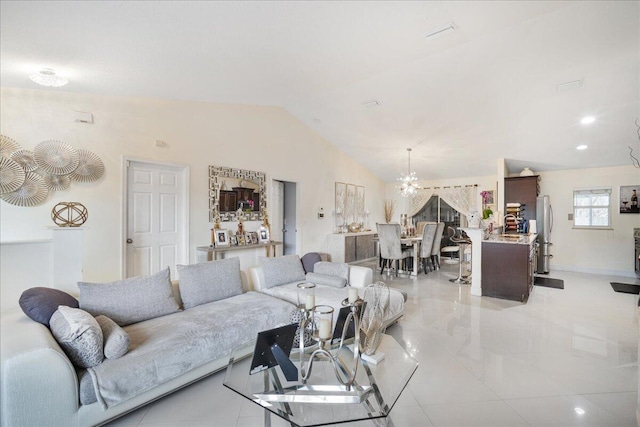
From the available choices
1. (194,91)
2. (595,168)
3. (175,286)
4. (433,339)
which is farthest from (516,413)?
(595,168)

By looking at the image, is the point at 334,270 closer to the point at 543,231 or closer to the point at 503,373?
the point at 503,373

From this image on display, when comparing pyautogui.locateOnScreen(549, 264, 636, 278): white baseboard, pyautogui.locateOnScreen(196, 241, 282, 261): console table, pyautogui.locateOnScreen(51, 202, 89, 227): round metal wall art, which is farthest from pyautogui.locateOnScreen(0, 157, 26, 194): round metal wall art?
pyautogui.locateOnScreen(549, 264, 636, 278): white baseboard

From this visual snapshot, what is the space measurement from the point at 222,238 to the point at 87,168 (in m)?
1.98

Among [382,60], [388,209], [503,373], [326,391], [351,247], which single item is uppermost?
[382,60]

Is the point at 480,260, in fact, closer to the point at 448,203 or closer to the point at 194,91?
the point at 448,203

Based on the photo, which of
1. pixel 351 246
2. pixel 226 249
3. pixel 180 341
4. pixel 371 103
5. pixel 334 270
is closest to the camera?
pixel 180 341

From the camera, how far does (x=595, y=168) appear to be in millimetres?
6199

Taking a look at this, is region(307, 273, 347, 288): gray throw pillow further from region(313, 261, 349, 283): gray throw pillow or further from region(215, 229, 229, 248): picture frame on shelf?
region(215, 229, 229, 248): picture frame on shelf

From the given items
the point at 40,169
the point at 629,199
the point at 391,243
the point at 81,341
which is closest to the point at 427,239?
the point at 391,243

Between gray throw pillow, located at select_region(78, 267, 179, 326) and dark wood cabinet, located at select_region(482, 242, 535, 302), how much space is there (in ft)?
14.3

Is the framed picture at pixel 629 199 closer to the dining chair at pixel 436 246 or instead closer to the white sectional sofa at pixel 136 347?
the dining chair at pixel 436 246

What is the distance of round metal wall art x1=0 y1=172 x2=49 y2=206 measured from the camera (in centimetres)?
307

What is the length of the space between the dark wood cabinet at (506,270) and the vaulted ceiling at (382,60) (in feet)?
7.24

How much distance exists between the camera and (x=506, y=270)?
4.46 metres
